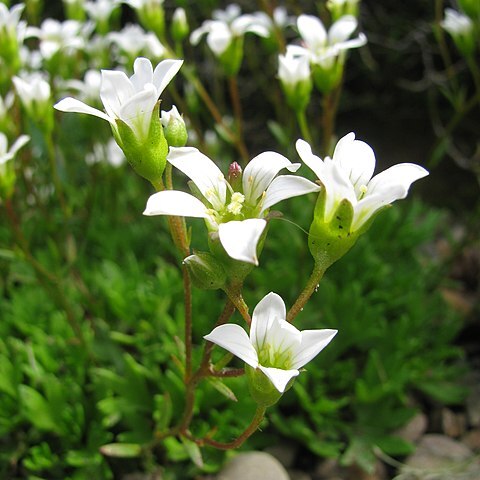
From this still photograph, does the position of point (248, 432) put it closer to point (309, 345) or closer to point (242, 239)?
point (309, 345)

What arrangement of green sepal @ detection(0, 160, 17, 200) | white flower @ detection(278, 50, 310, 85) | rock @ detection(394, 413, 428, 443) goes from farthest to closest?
rock @ detection(394, 413, 428, 443)
white flower @ detection(278, 50, 310, 85)
green sepal @ detection(0, 160, 17, 200)

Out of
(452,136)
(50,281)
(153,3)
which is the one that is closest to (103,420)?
(50,281)

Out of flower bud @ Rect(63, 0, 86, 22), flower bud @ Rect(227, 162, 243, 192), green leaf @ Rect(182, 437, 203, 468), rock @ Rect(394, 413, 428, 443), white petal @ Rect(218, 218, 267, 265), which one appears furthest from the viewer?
flower bud @ Rect(63, 0, 86, 22)

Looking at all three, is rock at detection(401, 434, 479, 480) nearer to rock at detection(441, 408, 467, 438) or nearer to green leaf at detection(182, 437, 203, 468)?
rock at detection(441, 408, 467, 438)

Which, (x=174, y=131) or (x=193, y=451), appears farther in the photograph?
(x=193, y=451)

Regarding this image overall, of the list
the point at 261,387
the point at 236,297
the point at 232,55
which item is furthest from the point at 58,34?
the point at 261,387

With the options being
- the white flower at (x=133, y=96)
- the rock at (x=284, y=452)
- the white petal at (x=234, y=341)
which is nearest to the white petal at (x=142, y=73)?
Answer: the white flower at (x=133, y=96)

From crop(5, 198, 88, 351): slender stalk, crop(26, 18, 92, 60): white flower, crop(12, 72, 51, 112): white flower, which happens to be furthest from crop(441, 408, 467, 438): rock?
crop(26, 18, 92, 60): white flower

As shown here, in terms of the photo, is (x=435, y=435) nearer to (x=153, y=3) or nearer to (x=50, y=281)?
(x=50, y=281)
